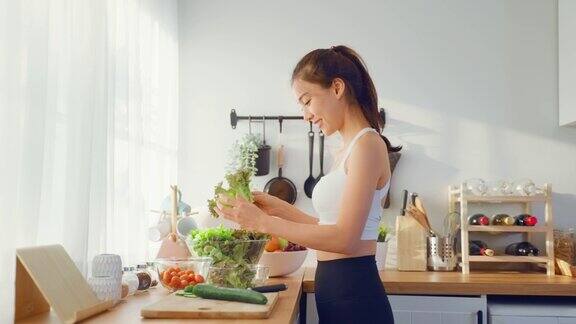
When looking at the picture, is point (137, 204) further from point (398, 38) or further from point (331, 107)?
point (398, 38)

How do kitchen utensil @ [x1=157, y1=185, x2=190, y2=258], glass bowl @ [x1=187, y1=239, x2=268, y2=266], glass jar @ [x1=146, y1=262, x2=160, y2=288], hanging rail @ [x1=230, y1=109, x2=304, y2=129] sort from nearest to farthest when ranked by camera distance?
glass bowl @ [x1=187, y1=239, x2=268, y2=266], glass jar @ [x1=146, y1=262, x2=160, y2=288], kitchen utensil @ [x1=157, y1=185, x2=190, y2=258], hanging rail @ [x1=230, y1=109, x2=304, y2=129]

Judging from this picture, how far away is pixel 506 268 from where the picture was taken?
2865 millimetres

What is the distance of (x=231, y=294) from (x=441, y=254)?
1.51 m

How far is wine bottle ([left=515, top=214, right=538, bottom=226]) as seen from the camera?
8.77ft

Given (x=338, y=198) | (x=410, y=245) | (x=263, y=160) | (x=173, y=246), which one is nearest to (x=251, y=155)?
(x=263, y=160)

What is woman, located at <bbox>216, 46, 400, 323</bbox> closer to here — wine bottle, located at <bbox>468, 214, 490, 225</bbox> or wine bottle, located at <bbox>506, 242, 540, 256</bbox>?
wine bottle, located at <bbox>468, 214, 490, 225</bbox>

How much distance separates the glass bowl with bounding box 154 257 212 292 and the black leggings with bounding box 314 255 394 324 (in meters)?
0.47

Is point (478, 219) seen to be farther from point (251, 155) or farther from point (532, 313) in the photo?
point (251, 155)

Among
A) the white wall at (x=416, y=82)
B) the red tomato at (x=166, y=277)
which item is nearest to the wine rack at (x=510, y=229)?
the white wall at (x=416, y=82)

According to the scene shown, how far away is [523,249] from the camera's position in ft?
8.96

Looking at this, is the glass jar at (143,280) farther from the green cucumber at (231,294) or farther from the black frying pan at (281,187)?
the black frying pan at (281,187)

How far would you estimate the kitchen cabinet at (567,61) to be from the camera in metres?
2.75

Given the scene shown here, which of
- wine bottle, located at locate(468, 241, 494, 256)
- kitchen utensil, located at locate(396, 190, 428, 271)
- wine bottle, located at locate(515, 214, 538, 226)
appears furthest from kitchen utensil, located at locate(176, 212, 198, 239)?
wine bottle, located at locate(515, 214, 538, 226)

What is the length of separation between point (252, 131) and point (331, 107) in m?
1.43
